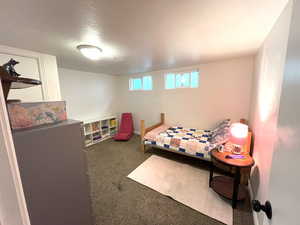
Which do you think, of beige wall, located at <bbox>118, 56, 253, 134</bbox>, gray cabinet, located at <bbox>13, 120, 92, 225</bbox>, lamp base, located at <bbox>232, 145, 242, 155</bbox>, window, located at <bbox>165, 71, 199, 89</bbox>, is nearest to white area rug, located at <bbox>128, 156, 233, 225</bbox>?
lamp base, located at <bbox>232, 145, 242, 155</bbox>

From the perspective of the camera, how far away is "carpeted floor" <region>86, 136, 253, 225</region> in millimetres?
1470

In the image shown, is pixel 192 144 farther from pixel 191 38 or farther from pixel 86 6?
pixel 86 6

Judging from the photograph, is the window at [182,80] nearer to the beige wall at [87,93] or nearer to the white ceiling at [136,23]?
the white ceiling at [136,23]

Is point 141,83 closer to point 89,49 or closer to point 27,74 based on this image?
point 89,49

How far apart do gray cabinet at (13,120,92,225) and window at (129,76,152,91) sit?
10.9 ft

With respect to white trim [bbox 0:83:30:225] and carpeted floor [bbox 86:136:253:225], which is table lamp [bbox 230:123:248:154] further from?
white trim [bbox 0:83:30:225]

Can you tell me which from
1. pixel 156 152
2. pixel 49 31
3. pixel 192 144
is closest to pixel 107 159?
pixel 156 152

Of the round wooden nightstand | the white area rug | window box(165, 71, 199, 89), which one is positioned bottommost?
the white area rug

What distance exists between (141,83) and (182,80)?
1.50 metres

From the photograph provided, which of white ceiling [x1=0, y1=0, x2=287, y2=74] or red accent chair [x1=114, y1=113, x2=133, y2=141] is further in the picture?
red accent chair [x1=114, y1=113, x2=133, y2=141]

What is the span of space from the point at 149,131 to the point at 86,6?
2726mm

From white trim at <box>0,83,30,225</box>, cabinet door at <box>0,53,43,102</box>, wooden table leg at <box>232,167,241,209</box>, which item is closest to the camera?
white trim at <box>0,83,30,225</box>

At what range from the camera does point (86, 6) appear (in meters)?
1.05

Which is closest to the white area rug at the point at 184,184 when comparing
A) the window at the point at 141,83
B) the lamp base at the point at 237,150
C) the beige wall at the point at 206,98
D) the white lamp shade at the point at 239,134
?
the lamp base at the point at 237,150
